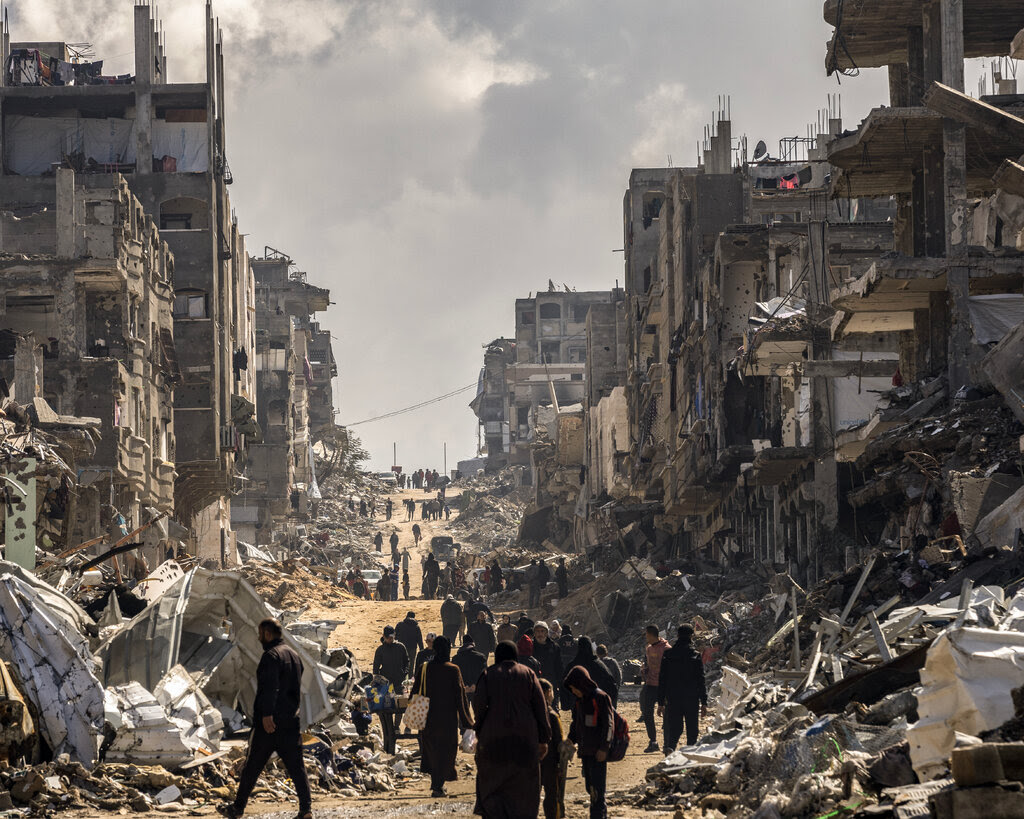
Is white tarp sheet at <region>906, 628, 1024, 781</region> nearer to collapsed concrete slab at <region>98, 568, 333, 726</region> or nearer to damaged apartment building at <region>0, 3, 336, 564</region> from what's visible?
collapsed concrete slab at <region>98, 568, 333, 726</region>

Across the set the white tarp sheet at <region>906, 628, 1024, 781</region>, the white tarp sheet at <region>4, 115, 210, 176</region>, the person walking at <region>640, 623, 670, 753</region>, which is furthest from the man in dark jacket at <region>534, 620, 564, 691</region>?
the white tarp sheet at <region>4, 115, 210, 176</region>

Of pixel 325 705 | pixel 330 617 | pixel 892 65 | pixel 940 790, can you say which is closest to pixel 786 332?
pixel 892 65

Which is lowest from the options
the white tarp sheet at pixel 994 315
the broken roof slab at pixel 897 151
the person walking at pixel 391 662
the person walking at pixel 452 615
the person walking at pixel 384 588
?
the person walking at pixel 384 588

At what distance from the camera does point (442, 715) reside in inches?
592

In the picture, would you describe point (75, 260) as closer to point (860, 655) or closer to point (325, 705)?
point (325, 705)

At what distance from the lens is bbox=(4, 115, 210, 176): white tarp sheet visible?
5681 cm

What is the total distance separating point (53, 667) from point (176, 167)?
43.9 m

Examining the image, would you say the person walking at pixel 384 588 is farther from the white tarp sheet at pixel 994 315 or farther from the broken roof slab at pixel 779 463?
the white tarp sheet at pixel 994 315

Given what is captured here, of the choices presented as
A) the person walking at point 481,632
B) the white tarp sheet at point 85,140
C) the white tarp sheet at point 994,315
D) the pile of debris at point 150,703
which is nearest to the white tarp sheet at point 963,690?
the pile of debris at point 150,703

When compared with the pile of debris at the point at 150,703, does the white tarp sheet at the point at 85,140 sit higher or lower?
higher

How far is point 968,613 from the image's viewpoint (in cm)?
1276

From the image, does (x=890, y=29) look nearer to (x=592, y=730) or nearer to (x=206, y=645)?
(x=206, y=645)

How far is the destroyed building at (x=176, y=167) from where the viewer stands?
53.5 metres

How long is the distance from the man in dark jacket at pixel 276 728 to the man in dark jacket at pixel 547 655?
679 centimetres
